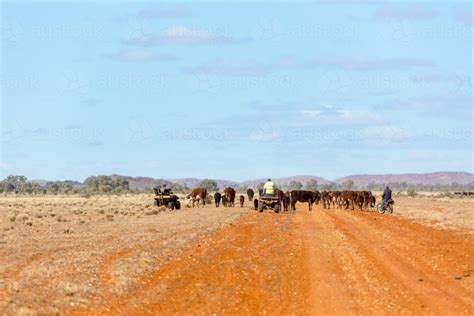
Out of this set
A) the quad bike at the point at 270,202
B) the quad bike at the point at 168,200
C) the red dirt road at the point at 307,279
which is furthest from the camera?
the quad bike at the point at 168,200

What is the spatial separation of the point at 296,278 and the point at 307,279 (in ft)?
0.94

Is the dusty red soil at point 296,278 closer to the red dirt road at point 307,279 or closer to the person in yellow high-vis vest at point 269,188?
the red dirt road at point 307,279

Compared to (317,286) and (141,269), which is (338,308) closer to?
(317,286)

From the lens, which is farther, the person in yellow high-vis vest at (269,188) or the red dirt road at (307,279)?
the person in yellow high-vis vest at (269,188)

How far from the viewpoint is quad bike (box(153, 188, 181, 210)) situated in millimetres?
59594

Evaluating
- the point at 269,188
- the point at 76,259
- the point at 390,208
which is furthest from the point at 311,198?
the point at 76,259

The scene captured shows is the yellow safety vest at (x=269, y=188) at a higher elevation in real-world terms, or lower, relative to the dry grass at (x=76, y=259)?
higher

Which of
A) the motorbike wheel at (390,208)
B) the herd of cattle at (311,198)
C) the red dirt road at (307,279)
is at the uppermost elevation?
the herd of cattle at (311,198)

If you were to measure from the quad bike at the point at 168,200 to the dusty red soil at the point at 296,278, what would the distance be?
100 ft

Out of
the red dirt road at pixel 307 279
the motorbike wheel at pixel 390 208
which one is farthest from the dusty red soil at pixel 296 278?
the motorbike wheel at pixel 390 208

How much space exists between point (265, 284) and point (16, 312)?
17.1 feet

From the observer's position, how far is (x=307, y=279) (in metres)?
17.7

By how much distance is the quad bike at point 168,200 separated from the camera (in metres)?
59.6

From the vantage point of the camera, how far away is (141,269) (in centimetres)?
1895
